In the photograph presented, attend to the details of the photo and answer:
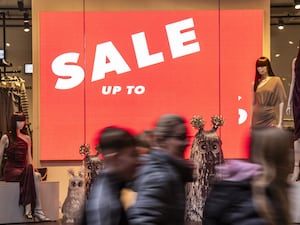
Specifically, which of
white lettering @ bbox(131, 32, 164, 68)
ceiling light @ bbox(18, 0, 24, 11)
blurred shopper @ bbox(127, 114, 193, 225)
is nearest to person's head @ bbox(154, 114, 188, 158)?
blurred shopper @ bbox(127, 114, 193, 225)

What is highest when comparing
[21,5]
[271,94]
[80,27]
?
[21,5]

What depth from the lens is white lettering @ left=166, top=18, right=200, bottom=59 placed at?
27.6 ft

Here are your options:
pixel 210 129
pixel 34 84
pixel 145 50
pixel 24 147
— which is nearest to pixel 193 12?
pixel 145 50

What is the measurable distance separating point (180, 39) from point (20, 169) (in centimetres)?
276

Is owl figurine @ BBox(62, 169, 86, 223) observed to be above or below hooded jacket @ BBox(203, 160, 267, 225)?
below

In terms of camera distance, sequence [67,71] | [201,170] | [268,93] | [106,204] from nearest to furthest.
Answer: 1. [106,204]
2. [268,93]
3. [201,170]
4. [67,71]

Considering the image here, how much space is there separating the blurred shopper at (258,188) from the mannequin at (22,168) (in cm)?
565

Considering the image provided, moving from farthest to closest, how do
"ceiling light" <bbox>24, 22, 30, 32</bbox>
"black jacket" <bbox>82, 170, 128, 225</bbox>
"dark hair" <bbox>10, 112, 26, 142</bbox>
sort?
"ceiling light" <bbox>24, 22, 30, 32</bbox> < "dark hair" <bbox>10, 112, 26, 142</bbox> < "black jacket" <bbox>82, 170, 128, 225</bbox>

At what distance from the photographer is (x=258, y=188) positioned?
2.28m

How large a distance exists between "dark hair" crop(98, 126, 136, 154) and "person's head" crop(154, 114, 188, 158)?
321 mm

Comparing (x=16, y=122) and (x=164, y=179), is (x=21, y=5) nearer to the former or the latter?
(x=16, y=122)

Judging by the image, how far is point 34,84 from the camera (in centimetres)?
843

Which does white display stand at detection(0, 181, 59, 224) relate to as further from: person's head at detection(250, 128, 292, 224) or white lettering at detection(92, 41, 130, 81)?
person's head at detection(250, 128, 292, 224)

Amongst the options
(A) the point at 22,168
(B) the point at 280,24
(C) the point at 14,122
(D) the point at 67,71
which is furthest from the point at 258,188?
(B) the point at 280,24
